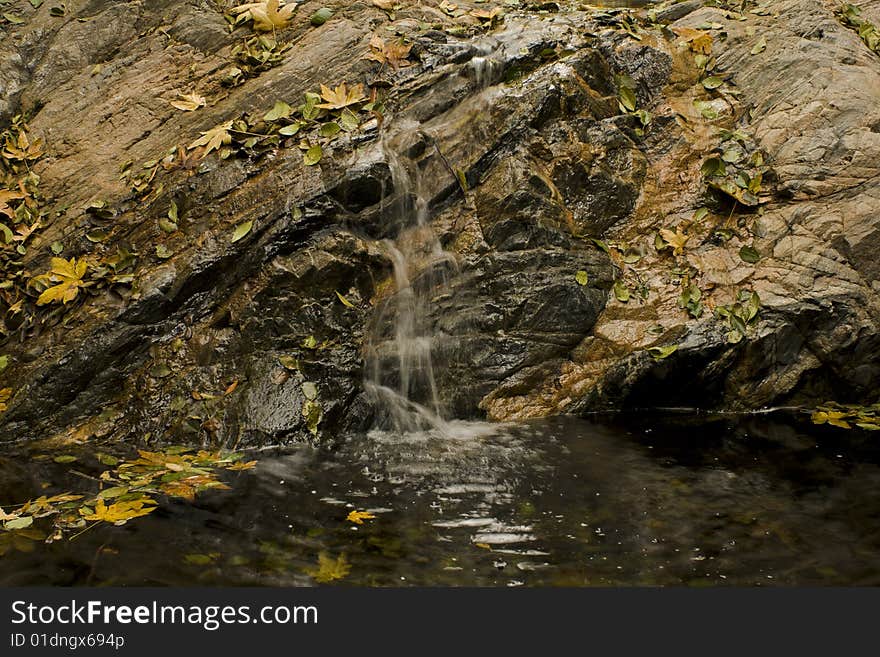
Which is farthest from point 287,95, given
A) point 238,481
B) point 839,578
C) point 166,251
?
point 839,578

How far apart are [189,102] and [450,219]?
284 cm

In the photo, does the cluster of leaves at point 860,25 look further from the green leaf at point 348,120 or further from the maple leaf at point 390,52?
the green leaf at point 348,120

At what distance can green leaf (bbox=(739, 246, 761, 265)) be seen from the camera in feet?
21.1

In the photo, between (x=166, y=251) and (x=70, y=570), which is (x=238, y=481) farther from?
(x=166, y=251)

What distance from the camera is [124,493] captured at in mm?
4207

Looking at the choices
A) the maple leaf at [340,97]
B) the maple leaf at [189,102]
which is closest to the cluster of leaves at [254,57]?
the maple leaf at [189,102]

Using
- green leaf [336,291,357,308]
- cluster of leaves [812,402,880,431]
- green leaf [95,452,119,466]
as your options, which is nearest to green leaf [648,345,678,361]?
cluster of leaves [812,402,880,431]

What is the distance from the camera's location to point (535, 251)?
639 cm

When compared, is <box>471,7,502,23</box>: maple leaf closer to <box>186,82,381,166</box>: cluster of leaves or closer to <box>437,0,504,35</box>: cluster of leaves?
<box>437,0,504,35</box>: cluster of leaves

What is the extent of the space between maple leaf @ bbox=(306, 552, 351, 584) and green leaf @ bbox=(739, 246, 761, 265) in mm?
4726

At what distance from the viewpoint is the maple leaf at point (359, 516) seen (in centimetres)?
394

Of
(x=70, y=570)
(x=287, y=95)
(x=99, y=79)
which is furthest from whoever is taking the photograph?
(x=99, y=79)

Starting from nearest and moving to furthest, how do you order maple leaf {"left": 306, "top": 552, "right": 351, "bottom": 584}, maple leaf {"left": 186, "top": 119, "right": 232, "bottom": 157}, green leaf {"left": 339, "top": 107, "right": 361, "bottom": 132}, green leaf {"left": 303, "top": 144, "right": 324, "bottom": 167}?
maple leaf {"left": 306, "top": 552, "right": 351, "bottom": 584}
green leaf {"left": 303, "top": 144, "right": 324, "bottom": 167}
maple leaf {"left": 186, "top": 119, "right": 232, "bottom": 157}
green leaf {"left": 339, "top": 107, "right": 361, "bottom": 132}

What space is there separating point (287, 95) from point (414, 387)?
3045 millimetres
